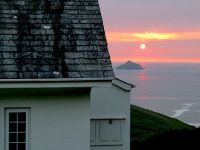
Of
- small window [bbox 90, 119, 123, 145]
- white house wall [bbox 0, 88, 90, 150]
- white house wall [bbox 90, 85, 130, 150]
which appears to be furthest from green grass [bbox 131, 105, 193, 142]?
white house wall [bbox 0, 88, 90, 150]

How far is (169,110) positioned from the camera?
95.2 meters

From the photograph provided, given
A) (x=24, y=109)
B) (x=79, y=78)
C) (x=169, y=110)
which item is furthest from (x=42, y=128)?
(x=169, y=110)

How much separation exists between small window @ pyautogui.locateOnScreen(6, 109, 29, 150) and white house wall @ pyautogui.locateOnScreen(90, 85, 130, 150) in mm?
6836

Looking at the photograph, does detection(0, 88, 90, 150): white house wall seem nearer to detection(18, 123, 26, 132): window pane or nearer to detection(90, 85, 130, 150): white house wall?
detection(18, 123, 26, 132): window pane

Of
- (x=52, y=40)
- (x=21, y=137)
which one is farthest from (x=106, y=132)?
(x=52, y=40)

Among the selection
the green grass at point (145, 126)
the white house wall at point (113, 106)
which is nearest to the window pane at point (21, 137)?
the white house wall at point (113, 106)

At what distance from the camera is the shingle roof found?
11984mm

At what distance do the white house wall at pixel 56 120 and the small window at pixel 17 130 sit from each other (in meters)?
0.11

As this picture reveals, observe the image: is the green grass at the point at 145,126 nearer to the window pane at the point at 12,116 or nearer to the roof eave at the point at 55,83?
the window pane at the point at 12,116

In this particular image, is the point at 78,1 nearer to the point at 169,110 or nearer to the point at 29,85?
the point at 29,85

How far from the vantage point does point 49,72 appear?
1194 centimetres

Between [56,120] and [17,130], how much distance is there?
0.86 m

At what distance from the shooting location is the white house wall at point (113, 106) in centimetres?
1923

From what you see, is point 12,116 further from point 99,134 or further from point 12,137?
point 99,134
